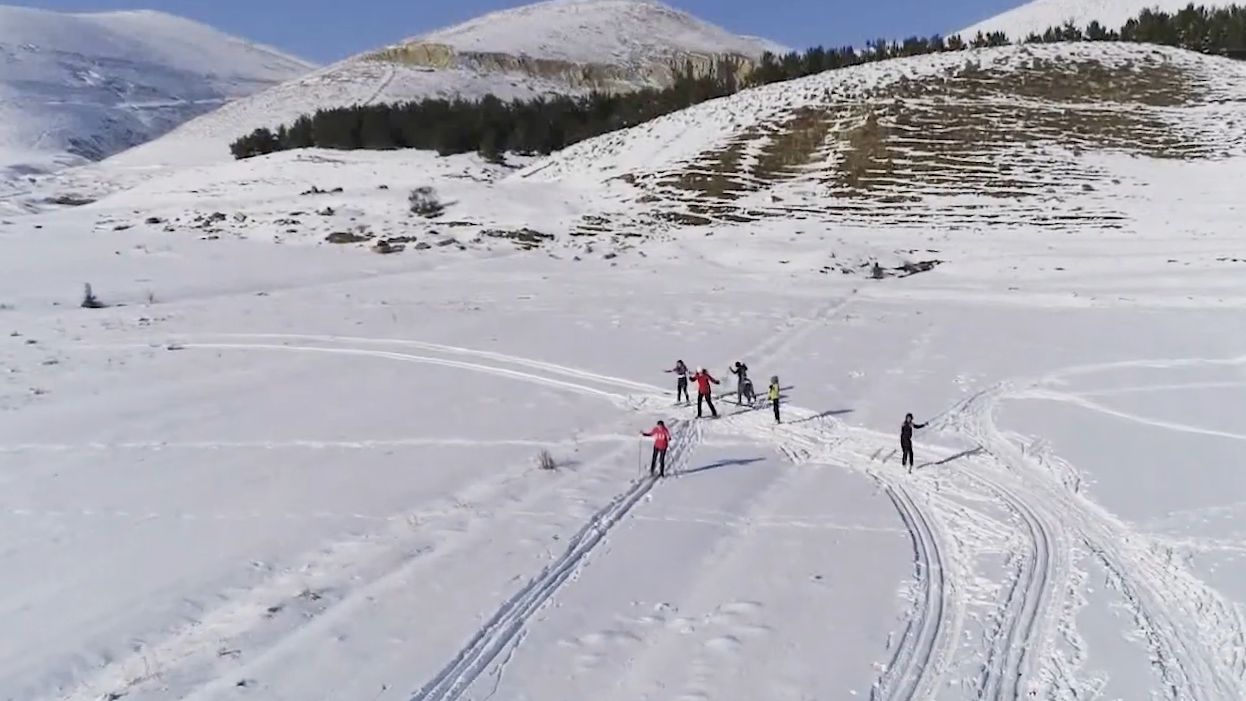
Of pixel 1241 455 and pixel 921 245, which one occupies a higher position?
pixel 921 245

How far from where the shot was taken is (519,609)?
10414mm

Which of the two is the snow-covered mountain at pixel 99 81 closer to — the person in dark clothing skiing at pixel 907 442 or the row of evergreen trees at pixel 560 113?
the row of evergreen trees at pixel 560 113

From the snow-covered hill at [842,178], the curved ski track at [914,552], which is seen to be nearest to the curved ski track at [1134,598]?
the curved ski track at [914,552]

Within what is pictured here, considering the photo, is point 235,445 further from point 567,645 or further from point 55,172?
point 55,172

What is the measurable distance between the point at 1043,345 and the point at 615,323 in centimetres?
→ 1348

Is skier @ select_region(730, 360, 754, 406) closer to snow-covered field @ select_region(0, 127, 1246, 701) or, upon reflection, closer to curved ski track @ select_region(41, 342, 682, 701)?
snow-covered field @ select_region(0, 127, 1246, 701)

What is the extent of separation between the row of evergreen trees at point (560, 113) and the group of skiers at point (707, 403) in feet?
189

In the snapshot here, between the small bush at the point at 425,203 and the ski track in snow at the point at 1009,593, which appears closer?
the ski track in snow at the point at 1009,593

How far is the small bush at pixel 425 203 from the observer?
170 ft

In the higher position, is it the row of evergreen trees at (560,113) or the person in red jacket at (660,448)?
the row of evergreen trees at (560,113)

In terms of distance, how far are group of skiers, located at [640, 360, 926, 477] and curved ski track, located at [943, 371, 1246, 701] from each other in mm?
1387

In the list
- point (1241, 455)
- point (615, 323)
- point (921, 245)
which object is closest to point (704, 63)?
point (921, 245)

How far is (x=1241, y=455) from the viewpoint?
1573 cm

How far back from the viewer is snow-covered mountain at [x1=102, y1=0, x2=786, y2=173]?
10412cm
